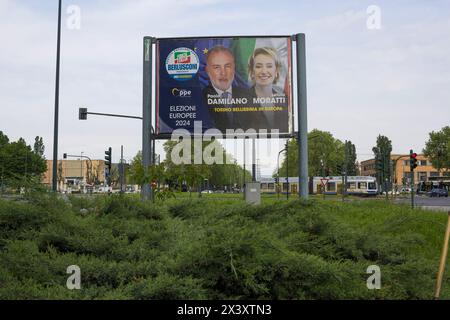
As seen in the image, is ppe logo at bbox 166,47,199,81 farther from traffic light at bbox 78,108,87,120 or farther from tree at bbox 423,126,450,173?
tree at bbox 423,126,450,173

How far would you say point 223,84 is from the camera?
13727 mm

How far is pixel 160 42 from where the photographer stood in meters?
13.8

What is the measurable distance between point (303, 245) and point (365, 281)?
787 mm

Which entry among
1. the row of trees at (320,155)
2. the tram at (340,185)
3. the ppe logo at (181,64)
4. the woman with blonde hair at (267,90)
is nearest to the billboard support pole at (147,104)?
the ppe logo at (181,64)

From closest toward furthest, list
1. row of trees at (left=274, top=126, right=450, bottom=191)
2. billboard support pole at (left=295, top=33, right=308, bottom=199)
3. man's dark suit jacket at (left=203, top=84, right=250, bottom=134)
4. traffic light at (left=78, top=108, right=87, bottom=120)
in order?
billboard support pole at (left=295, top=33, right=308, bottom=199) → man's dark suit jacket at (left=203, top=84, right=250, bottom=134) → traffic light at (left=78, top=108, right=87, bottom=120) → row of trees at (left=274, top=126, right=450, bottom=191)

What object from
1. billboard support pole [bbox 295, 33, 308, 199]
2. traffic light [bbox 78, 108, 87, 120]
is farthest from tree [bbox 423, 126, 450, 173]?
billboard support pole [bbox 295, 33, 308, 199]

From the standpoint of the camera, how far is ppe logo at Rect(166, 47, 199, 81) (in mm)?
13750

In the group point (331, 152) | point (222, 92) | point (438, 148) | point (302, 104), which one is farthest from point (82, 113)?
point (438, 148)

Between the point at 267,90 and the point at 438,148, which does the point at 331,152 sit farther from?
the point at 267,90

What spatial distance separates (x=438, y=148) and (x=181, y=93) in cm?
8268

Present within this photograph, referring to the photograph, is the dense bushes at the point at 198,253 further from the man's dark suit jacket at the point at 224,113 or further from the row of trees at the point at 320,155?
the row of trees at the point at 320,155

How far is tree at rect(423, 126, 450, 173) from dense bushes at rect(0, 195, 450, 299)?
8514 centimetres

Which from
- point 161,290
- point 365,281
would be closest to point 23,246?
point 161,290
